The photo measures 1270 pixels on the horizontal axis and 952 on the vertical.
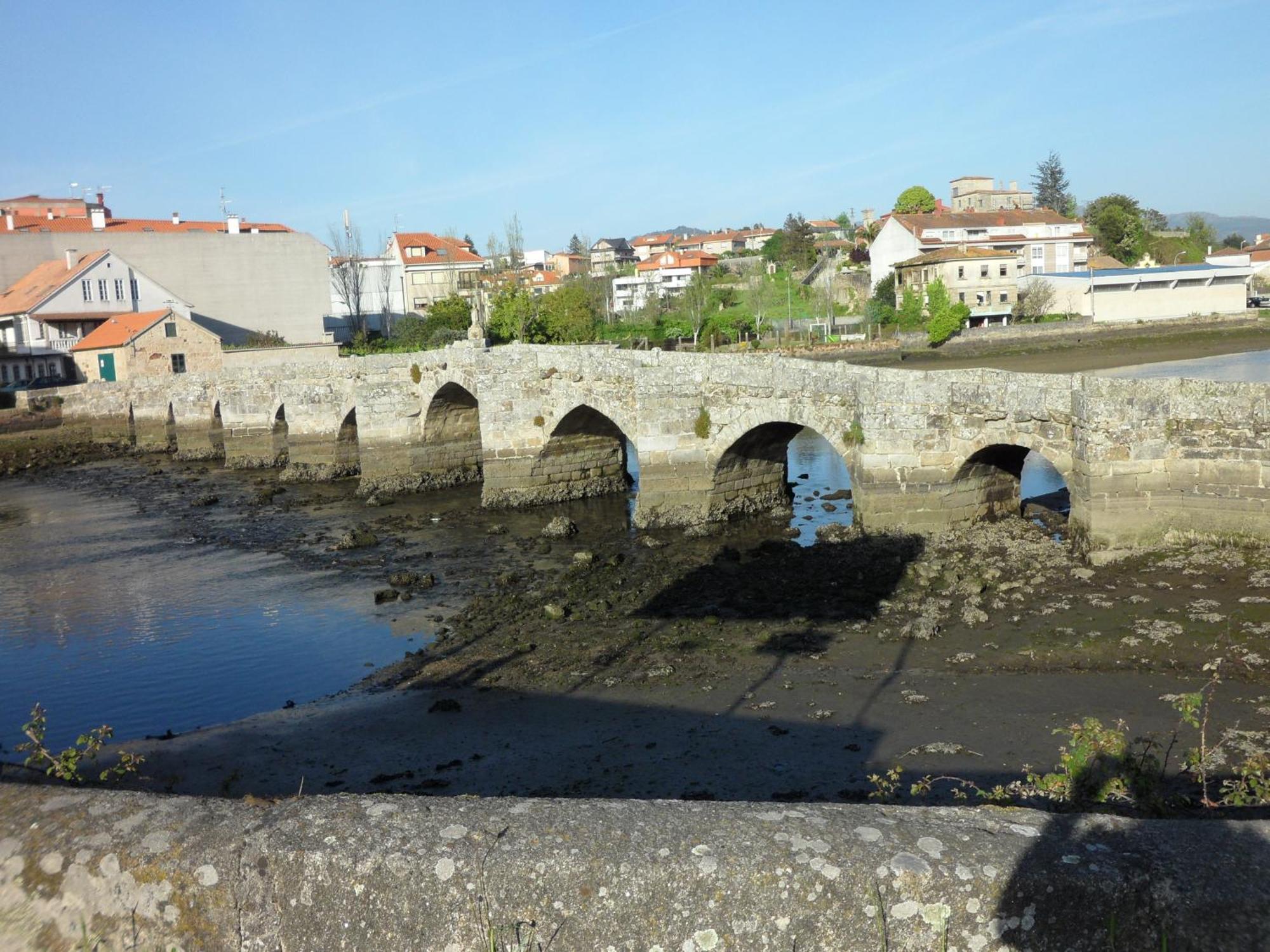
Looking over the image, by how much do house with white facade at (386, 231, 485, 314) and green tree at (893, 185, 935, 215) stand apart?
35.6 metres

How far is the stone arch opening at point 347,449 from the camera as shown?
36344mm

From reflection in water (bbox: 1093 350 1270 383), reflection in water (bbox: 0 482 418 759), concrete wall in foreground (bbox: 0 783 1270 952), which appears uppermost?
reflection in water (bbox: 1093 350 1270 383)

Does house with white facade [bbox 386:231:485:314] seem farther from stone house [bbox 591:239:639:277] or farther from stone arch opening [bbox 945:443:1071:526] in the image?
stone arch opening [bbox 945:443:1071:526]

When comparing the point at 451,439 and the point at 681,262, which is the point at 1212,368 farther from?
the point at 681,262

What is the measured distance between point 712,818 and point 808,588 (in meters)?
14.4

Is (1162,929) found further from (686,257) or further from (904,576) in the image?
(686,257)

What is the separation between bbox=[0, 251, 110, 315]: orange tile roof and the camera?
56.2 meters

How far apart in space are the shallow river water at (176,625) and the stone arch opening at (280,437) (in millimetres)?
9471

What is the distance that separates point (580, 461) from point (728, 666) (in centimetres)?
1593

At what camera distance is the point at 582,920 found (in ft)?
9.10

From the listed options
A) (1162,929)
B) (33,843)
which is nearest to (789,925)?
(1162,929)

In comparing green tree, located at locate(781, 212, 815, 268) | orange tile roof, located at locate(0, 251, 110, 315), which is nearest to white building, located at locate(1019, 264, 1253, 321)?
green tree, located at locate(781, 212, 815, 268)

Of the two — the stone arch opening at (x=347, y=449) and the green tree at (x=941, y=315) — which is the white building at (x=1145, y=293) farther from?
the stone arch opening at (x=347, y=449)

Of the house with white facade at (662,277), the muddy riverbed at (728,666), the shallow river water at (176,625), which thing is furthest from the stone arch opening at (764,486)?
the house with white facade at (662,277)
